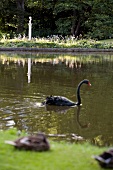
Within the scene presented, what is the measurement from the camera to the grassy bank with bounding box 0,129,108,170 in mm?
4742

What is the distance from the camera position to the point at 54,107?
1094cm

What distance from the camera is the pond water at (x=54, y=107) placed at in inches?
334

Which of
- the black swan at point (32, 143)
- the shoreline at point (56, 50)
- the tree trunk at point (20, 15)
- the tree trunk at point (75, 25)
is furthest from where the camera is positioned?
the tree trunk at point (75, 25)

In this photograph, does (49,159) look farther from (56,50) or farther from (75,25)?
(75,25)

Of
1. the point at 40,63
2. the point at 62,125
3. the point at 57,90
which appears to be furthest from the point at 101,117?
the point at 40,63

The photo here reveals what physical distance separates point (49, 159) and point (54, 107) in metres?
5.91

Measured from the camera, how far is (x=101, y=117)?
960cm

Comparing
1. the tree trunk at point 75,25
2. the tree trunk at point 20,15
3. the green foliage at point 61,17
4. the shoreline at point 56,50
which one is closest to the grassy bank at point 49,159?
the shoreline at point 56,50

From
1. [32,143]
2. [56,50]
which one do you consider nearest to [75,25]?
[56,50]

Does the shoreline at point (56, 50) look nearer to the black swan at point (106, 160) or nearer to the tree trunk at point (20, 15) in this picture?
the tree trunk at point (20, 15)

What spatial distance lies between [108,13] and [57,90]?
3374 centimetres

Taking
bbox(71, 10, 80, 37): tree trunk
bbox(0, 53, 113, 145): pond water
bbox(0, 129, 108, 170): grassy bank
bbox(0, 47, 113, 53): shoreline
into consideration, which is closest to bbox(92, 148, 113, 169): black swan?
bbox(0, 129, 108, 170): grassy bank

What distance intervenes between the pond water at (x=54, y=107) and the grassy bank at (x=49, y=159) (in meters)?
2.15

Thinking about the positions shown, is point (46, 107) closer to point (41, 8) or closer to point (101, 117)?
point (101, 117)
